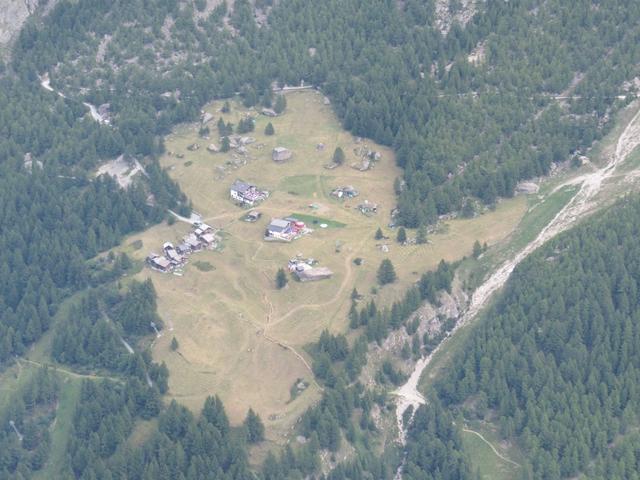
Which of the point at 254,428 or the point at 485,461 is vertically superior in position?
the point at 485,461

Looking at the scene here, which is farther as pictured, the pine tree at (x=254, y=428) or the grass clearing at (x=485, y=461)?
the pine tree at (x=254, y=428)

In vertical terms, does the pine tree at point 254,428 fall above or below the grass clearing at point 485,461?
below

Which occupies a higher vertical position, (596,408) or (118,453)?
(596,408)

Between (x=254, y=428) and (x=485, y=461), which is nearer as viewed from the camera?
(x=254, y=428)

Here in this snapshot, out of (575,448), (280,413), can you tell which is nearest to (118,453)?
(280,413)

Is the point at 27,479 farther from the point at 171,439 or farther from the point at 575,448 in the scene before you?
the point at 575,448

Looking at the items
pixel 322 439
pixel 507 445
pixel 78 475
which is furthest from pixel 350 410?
pixel 78 475
